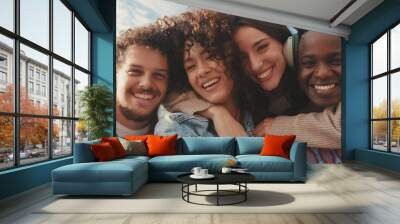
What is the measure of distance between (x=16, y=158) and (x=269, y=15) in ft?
19.9

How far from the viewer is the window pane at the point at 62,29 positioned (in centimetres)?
662

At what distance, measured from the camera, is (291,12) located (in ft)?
27.3

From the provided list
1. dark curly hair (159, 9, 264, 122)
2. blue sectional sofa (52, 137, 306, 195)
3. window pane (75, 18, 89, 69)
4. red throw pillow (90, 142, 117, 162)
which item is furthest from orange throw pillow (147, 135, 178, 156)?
window pane (75, 18, 89, 69)

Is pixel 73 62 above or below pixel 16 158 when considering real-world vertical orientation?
above

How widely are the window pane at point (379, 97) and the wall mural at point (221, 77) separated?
2.87 ft

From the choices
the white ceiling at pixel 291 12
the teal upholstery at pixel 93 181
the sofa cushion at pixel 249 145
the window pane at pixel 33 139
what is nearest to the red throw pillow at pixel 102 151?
the teal upholstery at pixel 93 181

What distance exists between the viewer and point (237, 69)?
9.02 meters

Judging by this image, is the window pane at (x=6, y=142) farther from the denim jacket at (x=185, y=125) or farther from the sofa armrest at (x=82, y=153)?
the denim jacket at (x=185, y=125)

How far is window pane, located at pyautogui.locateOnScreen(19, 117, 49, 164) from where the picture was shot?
211 inches

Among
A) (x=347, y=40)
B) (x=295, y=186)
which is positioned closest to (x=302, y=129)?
(x=347, y=40)

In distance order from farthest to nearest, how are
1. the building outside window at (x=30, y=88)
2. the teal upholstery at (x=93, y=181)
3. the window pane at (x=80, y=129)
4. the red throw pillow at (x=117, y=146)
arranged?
the window pane at (x=80, y=129)
the red throw pillow at (x=117, y=146)
the building outside window at (x=30, y=88)
the teal upholstery at (x=93, y=181)

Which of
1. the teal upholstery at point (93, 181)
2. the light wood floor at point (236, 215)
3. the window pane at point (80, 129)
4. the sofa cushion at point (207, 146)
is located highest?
the window pane at point (80, 129)

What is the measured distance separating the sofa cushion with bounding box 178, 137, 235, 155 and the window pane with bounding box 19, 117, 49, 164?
2366 mm

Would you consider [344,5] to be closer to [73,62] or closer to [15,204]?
[73,62]
